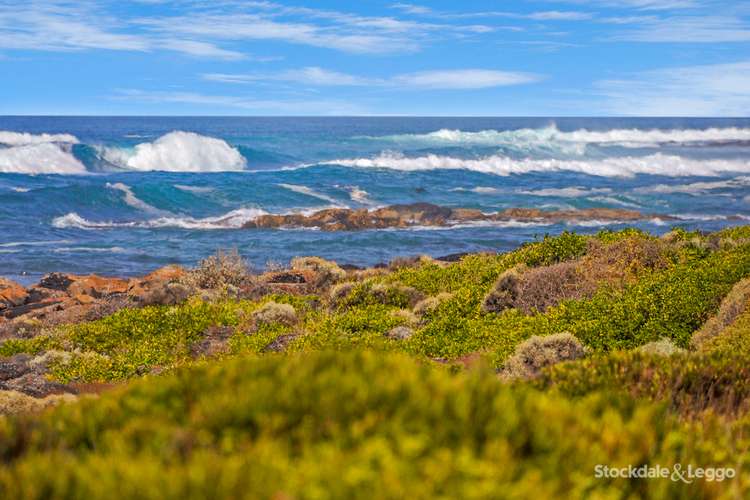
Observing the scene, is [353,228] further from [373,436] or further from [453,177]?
[373,436]

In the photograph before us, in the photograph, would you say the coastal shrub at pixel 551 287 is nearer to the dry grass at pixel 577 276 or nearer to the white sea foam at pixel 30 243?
the dry grass at pixel 577 276

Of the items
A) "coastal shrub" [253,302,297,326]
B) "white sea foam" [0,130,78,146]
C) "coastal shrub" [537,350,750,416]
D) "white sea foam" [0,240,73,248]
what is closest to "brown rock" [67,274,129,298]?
"coastal shrub" [253,302,297,326]

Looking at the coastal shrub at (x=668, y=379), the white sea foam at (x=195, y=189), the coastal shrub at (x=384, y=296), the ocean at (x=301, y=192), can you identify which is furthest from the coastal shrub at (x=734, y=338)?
the white sea foam at (x=195, y=189)

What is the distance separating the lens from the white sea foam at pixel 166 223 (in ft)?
145

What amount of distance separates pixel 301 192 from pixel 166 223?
14.8m

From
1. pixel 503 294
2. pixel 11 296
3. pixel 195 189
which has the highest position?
pixel 503 294

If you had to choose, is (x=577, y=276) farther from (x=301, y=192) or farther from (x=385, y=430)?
(x=301, y=192)

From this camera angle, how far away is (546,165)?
81.7m

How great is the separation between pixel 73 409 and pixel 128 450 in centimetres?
93

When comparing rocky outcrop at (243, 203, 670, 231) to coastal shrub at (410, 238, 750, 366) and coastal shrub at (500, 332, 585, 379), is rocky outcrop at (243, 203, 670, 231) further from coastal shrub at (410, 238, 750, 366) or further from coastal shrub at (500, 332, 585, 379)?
coastal shrub at (500, 332, 585, 379)

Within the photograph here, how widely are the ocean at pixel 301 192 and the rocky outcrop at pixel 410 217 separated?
1400 mm

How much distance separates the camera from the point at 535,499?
123 inches

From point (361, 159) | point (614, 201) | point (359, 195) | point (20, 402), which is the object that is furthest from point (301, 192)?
point (20, 402)

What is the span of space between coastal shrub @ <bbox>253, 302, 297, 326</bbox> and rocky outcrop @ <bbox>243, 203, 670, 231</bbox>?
88.7ft
